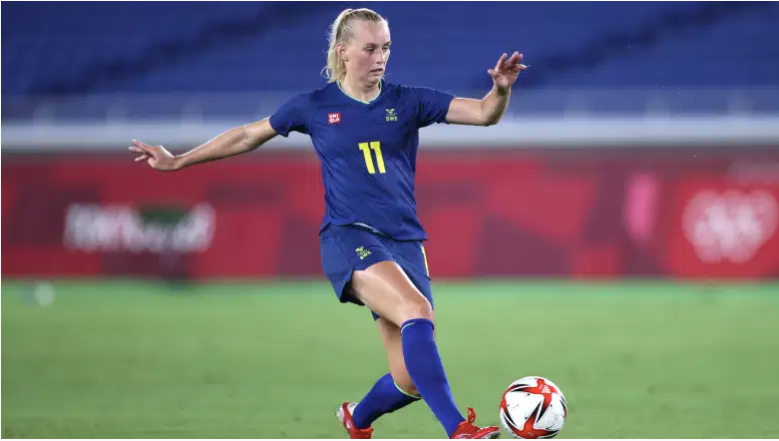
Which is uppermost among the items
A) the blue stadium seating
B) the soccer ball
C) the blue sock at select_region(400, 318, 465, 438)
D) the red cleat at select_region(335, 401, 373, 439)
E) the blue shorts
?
the blue stadium seating

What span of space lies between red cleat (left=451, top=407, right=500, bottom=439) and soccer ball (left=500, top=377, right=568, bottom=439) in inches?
18.8

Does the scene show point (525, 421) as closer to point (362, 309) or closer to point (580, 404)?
point (580, 404)

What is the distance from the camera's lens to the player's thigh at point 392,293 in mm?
5609

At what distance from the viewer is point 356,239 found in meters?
5.86

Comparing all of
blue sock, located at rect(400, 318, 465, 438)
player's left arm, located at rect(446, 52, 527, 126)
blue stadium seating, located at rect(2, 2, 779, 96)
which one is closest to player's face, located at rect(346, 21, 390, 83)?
player's left arm, located at rect(446, 52, 527, 126)

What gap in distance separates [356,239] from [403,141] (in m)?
0.53

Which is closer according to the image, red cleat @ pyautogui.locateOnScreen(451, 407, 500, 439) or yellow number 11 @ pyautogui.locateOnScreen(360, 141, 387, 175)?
red cleat @ pyautogui.locateOnScreen(451, 407, 500, 439)

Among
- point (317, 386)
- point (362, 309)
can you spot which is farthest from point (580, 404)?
point (362, 309)

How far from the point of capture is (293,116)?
6.14 meters

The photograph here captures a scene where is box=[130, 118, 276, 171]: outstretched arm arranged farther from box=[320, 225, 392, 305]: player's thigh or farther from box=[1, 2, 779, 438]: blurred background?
box=[1, 2, 779, 438]: blurred background

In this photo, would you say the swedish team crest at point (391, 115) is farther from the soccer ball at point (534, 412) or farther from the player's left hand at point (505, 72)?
the soccer ball at point (534, 412)

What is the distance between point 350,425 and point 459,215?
14.3 m

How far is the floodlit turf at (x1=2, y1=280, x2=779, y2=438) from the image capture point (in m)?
7.00

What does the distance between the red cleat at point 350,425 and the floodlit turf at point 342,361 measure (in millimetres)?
124
